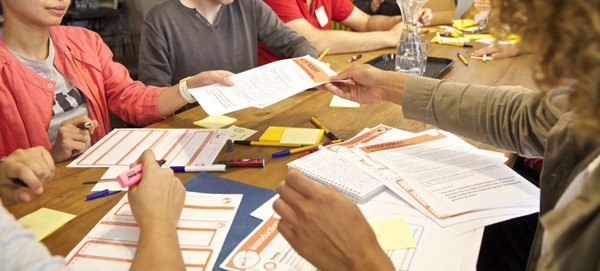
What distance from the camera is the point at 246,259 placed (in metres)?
0.71

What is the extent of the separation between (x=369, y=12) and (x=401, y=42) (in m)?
1.46

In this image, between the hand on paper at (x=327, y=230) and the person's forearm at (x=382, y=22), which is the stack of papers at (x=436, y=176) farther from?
the person's forearm at (x=382, y=22)

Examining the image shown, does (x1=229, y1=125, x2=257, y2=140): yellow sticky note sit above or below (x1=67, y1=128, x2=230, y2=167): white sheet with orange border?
below

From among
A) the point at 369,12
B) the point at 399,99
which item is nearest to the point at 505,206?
the point at 399,99

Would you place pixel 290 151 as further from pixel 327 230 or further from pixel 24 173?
pixel 24 173

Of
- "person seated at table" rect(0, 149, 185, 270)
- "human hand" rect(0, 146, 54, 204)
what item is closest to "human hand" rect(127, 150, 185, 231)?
"person seated at table" rect(0, 149, 185, 270)

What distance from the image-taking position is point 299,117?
130 cm

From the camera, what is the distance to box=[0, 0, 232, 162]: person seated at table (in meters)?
1.28

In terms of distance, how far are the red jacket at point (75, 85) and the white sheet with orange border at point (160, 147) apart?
0.19 metres

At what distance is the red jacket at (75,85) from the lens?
1281mm

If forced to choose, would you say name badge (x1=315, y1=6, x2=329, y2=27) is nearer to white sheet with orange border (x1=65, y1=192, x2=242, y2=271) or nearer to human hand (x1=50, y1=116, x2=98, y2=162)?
human hand (x1=50, y1=116, x2=98, y2=162)

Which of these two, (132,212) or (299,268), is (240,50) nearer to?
(132,212)

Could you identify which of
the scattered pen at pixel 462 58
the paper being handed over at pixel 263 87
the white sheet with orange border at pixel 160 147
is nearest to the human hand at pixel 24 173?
the white sheet with orange border at pixel 160 147

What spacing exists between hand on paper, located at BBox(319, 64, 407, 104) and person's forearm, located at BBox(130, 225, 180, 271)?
0.69 meters
